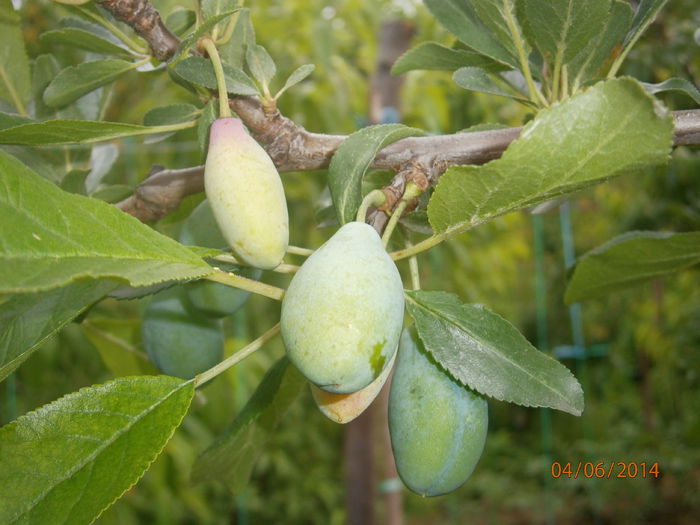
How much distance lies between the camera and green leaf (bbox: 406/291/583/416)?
0.44 meters

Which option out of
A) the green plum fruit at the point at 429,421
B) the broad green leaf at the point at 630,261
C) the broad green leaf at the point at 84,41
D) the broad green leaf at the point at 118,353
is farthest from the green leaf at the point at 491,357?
the broad green leaf at the point at 118,353

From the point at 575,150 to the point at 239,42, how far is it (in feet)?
1.07

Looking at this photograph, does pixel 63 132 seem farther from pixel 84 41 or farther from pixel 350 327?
pixel 350 327

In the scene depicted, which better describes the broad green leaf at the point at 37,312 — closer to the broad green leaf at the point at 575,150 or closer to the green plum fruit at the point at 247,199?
the green plum fruit at the point at 247,199

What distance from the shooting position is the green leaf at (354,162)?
469mm

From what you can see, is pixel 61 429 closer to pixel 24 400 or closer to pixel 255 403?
pixel 255 403

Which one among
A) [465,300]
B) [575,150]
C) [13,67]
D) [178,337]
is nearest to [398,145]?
[575,150]

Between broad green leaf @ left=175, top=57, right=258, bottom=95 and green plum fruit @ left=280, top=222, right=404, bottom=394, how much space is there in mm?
175

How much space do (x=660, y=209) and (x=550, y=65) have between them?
1297mm

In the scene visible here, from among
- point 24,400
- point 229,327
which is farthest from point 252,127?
point 229,327

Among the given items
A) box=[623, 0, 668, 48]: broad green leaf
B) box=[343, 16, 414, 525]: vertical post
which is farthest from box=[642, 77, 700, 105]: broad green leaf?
→ box=[343, 16, 414, 525]: vertical post

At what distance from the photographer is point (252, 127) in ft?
1.78

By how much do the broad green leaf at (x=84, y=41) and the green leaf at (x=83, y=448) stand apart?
318 mm

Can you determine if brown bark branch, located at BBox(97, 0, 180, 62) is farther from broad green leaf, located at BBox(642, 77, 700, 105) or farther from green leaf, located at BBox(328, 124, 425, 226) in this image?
broad green leaf, located at BBox(642, 77, 700, 105)
